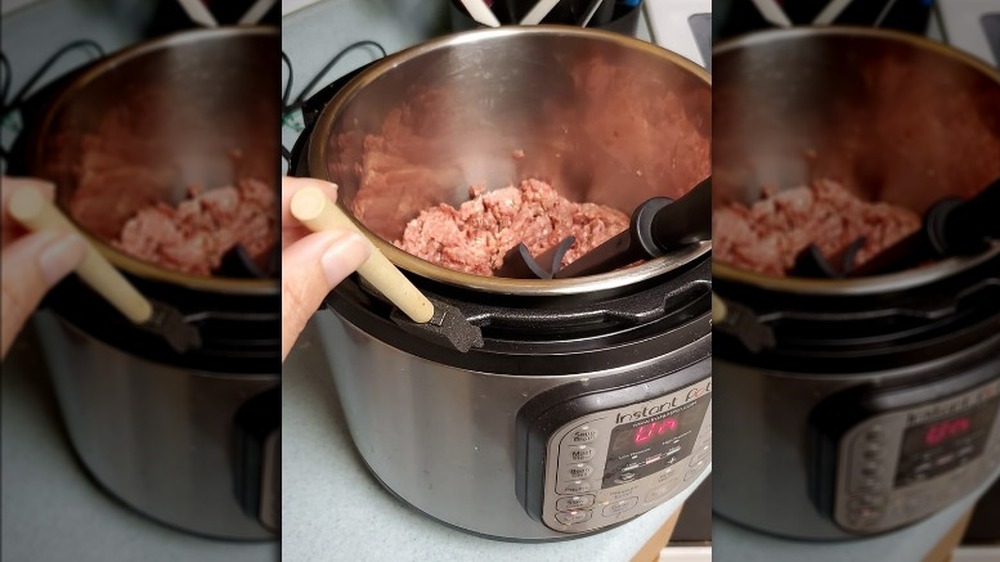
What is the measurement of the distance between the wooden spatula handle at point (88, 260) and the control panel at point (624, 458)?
0.91ft

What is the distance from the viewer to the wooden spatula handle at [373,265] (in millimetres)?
499

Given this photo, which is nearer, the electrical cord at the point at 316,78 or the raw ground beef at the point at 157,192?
the raw ground beef at the point at 157,192

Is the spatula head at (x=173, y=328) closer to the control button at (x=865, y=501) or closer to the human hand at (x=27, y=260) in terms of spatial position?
the human hand at (x=27, y=260)

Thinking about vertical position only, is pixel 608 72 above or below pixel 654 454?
above

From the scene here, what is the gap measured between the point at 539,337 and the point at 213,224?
219mm

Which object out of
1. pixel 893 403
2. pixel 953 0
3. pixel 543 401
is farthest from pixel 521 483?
pixel 953 0

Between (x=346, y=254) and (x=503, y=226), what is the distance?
0.78 feet

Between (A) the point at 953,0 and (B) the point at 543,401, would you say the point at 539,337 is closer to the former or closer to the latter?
(B) the point at 543,401

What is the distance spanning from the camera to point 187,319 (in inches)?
16.5

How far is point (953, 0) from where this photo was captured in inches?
16.1

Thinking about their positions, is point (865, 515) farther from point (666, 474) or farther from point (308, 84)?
point (308, 84)

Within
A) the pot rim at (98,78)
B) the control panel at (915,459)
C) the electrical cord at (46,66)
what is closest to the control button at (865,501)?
the control panel at (915,459)

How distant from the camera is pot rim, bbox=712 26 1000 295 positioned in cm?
37

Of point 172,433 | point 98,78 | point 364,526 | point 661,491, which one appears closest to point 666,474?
point 661,491
